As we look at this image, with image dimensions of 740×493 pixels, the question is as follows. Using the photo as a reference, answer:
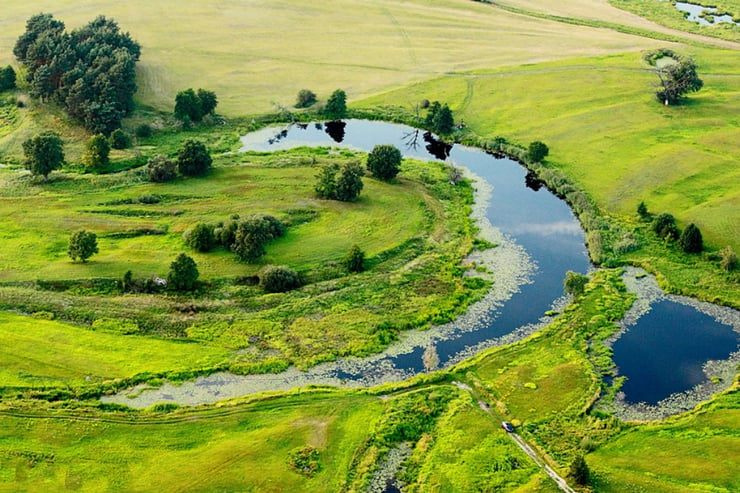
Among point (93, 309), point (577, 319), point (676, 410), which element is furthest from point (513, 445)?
point (93, 309)

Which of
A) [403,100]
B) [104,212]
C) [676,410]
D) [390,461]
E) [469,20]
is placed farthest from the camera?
[469,20]

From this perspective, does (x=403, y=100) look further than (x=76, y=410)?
Yes

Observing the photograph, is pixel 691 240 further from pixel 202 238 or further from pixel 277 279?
pixel 202 238

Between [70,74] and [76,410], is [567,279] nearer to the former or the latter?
[76,410]

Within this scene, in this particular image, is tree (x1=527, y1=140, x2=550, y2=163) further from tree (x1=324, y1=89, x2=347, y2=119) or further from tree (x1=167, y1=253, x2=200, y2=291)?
Result: tree (x1=167, y1=253, x2=200, y2=291)

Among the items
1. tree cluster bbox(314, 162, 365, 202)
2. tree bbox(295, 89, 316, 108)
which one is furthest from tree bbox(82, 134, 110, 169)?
tree bbox(295, 89, 316, 108)
